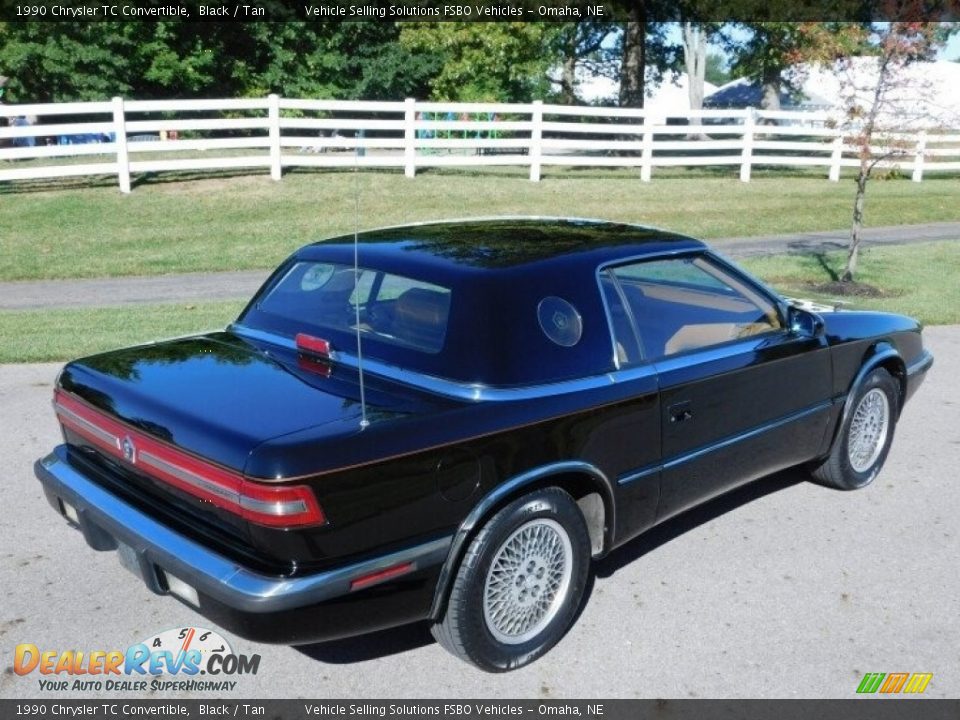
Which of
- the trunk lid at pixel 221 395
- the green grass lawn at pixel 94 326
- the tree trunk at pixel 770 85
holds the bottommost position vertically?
the green grass lawn at pixel 94 326

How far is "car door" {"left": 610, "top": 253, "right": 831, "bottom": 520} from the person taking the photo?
13.7 ft

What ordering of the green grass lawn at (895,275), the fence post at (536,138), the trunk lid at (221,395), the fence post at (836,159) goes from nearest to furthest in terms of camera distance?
the trunk lid at (221,395) < the green grass lawn at (895,275) < the fence post at (536,138) < the fence post at (836,159)

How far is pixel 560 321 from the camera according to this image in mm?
3830

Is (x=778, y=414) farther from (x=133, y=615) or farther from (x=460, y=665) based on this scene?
(x=133, y=615)

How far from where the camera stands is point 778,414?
185 inches

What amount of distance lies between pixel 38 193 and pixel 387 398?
16.0 m

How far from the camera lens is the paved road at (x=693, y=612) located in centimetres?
358

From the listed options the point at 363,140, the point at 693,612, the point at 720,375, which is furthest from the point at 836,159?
the point at 693,612

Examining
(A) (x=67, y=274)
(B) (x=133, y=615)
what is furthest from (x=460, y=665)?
(A) (x=67, y=274)

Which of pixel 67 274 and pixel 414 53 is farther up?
pixel 414 53

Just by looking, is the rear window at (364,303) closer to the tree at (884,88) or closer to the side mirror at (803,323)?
the side mirror at (803,323)

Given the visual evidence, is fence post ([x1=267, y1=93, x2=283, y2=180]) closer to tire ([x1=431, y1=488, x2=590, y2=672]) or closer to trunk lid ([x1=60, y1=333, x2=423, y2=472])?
trunk lid ([x1=60, y1=333, x2=423, y2=472])

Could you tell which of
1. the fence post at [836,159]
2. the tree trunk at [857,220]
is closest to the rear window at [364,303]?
the tree trunk at [857,220]

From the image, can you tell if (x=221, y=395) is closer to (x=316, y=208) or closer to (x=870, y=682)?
(x=870, y=682)
